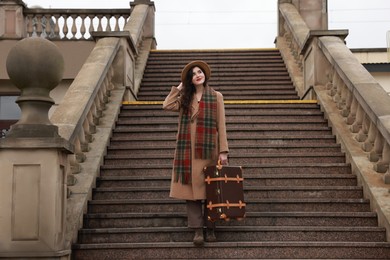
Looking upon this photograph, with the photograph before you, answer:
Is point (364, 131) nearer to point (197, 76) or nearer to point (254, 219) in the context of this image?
point (254, 219)

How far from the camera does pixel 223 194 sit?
5949 millimetres

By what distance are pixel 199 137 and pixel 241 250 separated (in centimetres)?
111

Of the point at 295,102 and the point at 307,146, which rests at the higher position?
the point at 295,102

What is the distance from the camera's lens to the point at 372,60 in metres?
18.7

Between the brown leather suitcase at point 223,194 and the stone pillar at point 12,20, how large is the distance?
33.1 ft

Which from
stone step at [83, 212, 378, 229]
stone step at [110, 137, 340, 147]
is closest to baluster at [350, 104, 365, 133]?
stone step at [110, 137, 340, 147]

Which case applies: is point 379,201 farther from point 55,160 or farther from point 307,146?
point 55,160

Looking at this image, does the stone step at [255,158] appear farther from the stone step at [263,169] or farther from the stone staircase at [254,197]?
the stone step at [263,169]

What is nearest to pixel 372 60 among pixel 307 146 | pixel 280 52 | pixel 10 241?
pixel 280 52

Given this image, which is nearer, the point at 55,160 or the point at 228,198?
the point at 55,160

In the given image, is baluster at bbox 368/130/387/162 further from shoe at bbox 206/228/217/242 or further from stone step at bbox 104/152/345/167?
shoe at bbox 206/228/217/242

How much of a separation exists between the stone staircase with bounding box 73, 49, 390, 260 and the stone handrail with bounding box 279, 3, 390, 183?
0.37 metres

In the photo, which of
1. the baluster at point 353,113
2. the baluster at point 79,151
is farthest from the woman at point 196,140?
the baluster at point 353,113

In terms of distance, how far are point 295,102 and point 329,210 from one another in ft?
10.5
